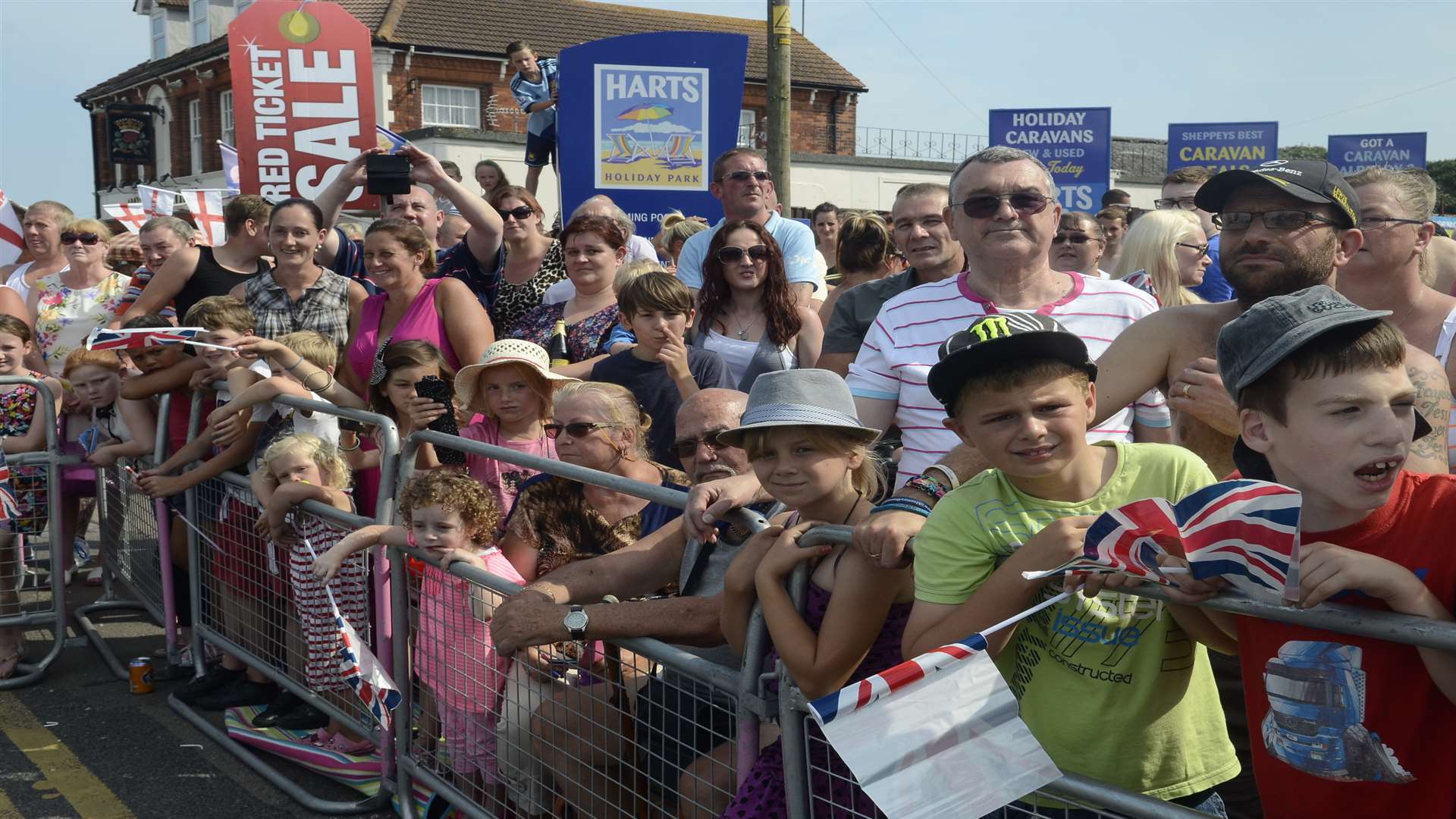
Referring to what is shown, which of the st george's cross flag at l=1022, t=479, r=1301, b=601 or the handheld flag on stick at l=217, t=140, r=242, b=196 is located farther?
the handheld flag on stick at l=217, t=140, r=242, b=196

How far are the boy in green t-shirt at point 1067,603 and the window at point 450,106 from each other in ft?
107

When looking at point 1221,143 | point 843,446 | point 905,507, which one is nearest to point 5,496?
point 843,446

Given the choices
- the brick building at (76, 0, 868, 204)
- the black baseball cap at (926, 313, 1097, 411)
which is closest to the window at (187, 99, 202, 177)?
the brick building at (76, 0, 868, 204)

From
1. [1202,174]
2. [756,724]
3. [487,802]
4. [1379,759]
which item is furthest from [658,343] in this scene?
[1202,174]

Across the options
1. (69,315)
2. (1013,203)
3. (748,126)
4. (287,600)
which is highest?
(748,126)

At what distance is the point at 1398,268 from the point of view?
3.67 m

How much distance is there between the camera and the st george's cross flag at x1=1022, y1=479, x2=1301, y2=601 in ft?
5.64

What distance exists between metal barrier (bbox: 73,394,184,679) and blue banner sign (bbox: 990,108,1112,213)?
36.8 ft

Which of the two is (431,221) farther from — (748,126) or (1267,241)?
(748,126)

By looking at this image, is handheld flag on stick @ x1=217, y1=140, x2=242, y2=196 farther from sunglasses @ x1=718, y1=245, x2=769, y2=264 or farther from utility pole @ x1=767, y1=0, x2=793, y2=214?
sunglasses @ x1=718, y1=245, x2=769, y2=264

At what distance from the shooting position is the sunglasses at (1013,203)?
11.6 ft

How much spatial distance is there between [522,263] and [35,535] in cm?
314

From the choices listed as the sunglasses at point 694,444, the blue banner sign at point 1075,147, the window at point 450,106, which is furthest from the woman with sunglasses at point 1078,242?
the window at point 450,106

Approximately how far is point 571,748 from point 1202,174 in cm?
642
